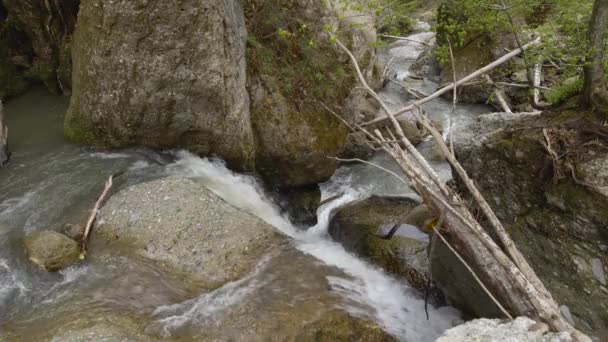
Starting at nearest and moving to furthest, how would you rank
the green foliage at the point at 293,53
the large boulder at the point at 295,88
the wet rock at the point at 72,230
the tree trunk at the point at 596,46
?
1. the tree trunk at the point at 596,46
2. the wet rock at the point at 72,230
3. the large boulder at the point at 295,88
4. the green foliage at the point at 293,53

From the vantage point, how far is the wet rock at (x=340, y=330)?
381 centimetres

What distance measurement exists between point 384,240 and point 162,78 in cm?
460

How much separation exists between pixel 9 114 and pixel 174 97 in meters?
5.57

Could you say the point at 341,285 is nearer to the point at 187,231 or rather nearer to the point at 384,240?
the point at 384,240

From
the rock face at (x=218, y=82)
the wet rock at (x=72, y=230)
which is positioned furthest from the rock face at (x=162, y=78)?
the wet rock at (x=72, y=230)

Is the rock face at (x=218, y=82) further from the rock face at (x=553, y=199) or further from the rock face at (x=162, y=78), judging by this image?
the rock face at (x=553, y=199)

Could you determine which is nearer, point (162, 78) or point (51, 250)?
point (51, 250)

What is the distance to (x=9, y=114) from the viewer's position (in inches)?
363

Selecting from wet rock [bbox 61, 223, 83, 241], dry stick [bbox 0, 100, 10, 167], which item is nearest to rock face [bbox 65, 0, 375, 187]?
dry stick [bbox 0, 100, 10, 167]

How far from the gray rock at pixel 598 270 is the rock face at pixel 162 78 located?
5562 mm

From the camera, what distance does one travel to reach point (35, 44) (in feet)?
34.2

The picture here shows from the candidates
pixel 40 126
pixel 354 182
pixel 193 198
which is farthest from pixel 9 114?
pixel 354 182

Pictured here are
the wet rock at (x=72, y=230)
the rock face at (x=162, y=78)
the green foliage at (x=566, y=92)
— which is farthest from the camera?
the rock face at (x=162, y=78)

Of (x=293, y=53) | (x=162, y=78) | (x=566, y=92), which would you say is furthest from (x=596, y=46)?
(x=162, y=78)
